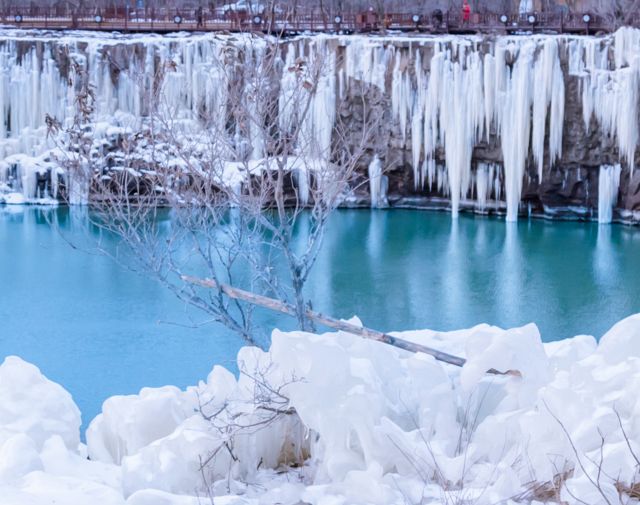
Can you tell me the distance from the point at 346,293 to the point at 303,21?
12.7 m

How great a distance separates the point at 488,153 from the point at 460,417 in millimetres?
16260

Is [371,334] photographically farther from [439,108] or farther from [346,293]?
[439,108]

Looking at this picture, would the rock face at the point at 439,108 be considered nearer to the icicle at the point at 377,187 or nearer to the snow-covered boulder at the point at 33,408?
the icicle at the point at 377,187

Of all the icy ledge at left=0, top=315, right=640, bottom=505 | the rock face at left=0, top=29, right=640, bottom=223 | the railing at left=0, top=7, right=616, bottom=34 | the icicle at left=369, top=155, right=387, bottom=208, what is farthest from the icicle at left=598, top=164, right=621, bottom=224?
the icy ledge at left=0, top=315, right=640, bottom=505

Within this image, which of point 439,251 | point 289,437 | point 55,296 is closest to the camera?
point 289,437

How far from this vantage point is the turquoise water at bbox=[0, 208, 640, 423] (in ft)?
32.7

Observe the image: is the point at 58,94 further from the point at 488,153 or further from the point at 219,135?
the point at 219,135

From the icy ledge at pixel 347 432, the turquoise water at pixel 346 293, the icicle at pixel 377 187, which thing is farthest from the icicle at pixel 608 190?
the icy ledge at pixel 347 432

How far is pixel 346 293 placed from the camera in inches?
530

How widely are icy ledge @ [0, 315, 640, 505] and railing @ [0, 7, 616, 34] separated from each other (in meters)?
16.7

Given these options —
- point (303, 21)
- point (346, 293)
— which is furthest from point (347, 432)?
point (303, 21)

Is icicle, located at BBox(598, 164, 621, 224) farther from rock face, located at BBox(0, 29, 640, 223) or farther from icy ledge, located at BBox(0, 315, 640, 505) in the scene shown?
icy ledge, located at BBox(0, 315, 640, 505)

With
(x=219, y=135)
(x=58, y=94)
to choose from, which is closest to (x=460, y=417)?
(x=219, y=135)

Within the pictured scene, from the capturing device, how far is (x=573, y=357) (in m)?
6.30
